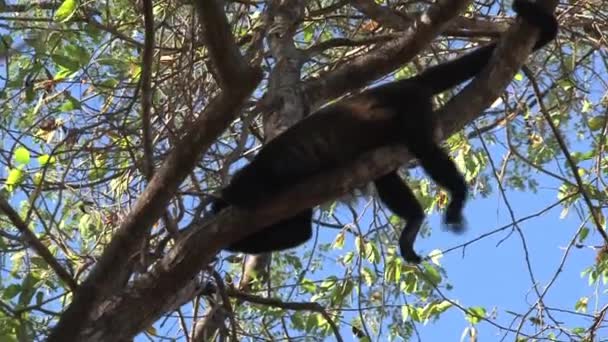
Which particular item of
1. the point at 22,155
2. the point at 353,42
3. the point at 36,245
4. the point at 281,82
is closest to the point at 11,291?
the point at 36,245

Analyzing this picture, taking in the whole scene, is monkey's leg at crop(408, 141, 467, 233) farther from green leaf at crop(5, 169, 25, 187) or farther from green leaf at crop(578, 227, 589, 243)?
green leaf at crop(5, 169, 25, 187)

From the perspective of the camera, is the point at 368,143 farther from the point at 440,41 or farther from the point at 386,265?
the point at 440,41

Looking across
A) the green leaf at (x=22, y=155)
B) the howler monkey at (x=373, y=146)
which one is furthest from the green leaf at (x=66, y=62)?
the howler monkey at (x=373, y=146)

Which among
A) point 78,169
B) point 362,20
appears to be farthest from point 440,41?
point 78,169

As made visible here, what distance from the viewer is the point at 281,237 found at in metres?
4.18

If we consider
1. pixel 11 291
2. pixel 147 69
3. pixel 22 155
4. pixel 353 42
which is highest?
pixel 353 42

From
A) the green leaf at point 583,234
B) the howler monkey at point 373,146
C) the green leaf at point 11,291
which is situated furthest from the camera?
the green leaf at point 583,234

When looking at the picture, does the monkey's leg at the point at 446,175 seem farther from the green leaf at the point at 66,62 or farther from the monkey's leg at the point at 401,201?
the green leaf at the point at 66,62

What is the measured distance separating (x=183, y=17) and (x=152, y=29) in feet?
5.75

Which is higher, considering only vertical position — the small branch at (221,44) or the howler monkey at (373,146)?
the howler monkey at (373,146)

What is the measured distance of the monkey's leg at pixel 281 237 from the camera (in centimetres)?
408

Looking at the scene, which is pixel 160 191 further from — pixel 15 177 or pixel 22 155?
pixel 15 177

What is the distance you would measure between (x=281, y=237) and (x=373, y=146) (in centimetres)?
63

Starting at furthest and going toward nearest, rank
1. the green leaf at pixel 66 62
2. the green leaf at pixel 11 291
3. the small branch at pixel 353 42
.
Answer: the small branch at pixel 353 42, the green leaf at pixel 66 62, the green leaf at pixel 11 291
